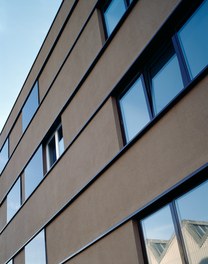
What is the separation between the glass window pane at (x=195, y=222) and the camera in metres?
5.39

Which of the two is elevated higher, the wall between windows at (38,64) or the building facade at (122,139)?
the wall between windows at (38,64)

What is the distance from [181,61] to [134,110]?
159 centimetres

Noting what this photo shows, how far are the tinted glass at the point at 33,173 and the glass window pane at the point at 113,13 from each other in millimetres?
5113

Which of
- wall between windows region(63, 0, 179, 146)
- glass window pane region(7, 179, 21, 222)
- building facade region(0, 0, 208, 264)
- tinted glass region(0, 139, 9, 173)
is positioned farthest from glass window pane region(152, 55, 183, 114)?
tinted glass region(0, 139, 9, 173)

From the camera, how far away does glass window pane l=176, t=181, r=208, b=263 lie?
5395mm

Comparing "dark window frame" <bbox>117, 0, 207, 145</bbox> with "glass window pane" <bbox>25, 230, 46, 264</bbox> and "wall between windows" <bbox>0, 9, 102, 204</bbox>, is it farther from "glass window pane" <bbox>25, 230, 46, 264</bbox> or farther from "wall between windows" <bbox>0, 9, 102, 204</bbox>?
"glass window pane" <bbox>25, 230, 46, 264</bbox>

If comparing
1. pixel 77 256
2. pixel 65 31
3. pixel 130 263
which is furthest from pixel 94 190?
pixel 65 31

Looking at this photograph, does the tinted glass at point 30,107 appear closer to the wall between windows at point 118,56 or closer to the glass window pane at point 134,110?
the wall between windows at point 118,56

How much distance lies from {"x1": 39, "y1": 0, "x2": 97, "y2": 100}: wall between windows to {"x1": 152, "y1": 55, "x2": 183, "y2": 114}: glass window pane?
13.1ft

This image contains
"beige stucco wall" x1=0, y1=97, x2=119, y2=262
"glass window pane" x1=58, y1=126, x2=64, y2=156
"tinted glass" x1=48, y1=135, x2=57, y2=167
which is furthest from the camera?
"tinted glass" x1=48, y1=135, x2=57, y2=167

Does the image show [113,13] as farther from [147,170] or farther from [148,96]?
[147,170]

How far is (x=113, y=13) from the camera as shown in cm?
950

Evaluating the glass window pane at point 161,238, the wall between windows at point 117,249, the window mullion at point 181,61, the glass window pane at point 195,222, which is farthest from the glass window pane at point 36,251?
the window mullion at point 181,61

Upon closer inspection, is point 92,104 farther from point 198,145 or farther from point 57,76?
point 198,145
